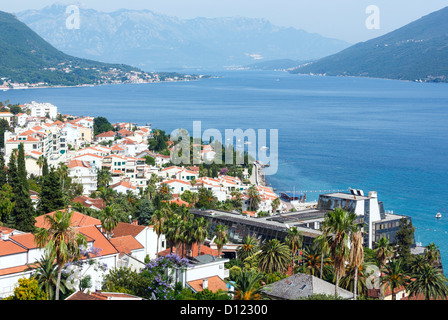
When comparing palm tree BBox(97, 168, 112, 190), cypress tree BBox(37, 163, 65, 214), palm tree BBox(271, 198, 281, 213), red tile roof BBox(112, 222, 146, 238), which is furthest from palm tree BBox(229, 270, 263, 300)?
palm tree BBox(97, 168, 112, 190)

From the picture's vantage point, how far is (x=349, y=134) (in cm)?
7756

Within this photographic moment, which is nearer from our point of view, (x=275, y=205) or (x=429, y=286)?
(x=429, y=286)

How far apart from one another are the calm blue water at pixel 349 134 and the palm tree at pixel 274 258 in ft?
52.7

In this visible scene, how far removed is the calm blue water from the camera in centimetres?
4478

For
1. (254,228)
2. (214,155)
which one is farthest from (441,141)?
(254,228)

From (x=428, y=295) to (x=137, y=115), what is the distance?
85577mm

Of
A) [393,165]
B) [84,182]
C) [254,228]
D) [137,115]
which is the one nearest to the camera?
[254,228]

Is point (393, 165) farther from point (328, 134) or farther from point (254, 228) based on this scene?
point (254, 228)

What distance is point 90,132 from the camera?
190ft

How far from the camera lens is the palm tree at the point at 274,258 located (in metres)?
16.9

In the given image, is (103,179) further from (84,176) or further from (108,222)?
(108,222)

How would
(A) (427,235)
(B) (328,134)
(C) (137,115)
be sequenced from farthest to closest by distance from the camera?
(C) (137,115) → (B) (328,134) → (A) (427,235)

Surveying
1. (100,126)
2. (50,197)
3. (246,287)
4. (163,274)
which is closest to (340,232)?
(246,287)

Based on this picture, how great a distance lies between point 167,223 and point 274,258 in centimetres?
358
